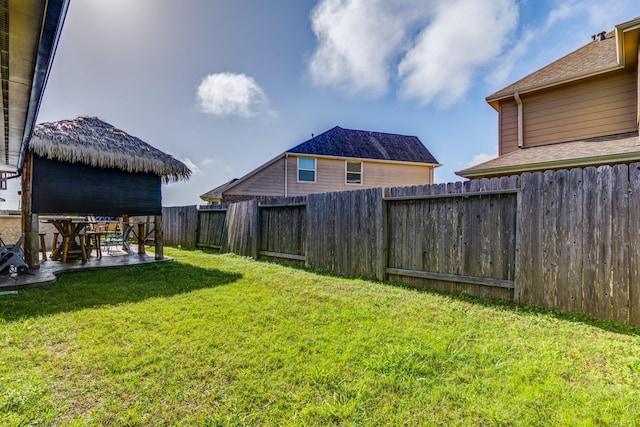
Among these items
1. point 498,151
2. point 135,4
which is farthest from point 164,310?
point 498,151

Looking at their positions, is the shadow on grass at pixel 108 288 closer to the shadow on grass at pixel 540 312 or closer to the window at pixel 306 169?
the shadow on grass at pixel 540 312

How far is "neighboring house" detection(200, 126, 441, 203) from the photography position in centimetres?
1441

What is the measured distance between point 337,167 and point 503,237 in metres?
11.7

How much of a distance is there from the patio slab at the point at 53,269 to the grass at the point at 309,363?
29.8 inches

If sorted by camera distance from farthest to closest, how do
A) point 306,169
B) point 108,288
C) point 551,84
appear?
point 306,169, point 551,84, point 108,288

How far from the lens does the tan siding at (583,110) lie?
21.6 feet

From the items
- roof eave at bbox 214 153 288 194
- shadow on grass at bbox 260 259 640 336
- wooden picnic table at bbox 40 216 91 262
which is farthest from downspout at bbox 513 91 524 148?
wooden picnic table at bbox 40 216 91 262

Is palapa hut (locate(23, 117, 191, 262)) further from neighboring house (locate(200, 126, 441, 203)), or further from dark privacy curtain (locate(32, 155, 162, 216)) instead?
neighboring house (locate(200, 126, 441, 203))

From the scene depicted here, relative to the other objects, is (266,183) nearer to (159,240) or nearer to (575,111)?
(159,240)

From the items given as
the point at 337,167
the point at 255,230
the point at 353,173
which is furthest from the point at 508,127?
the point at 337,167

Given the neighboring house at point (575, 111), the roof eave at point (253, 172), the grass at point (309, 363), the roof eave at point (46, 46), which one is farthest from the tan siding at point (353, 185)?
the roof eave at point (46, 46)

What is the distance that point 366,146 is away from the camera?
54.1 ft

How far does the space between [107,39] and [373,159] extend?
11.9 metres

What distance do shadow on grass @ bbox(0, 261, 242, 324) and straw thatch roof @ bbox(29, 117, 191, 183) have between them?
2404 millimetres
